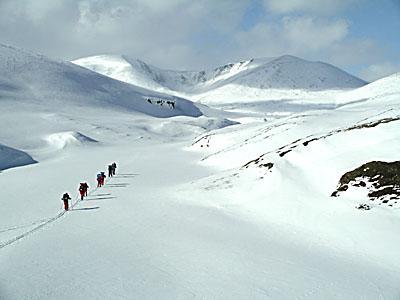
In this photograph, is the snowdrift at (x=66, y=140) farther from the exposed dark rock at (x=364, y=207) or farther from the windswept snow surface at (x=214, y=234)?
the exposed dark rock at (x=364, y=207)

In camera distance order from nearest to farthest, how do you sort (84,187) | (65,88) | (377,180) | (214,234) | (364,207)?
(214,234) < (364,207) < (377,180) < (84,187) < (65,88)

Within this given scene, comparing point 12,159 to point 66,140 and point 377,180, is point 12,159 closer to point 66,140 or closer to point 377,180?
point 66,140

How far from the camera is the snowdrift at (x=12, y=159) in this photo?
4375cm

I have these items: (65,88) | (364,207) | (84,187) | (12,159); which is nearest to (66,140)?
(12,159)

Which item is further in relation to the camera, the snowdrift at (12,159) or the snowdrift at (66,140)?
the snowdrift at (66,140)

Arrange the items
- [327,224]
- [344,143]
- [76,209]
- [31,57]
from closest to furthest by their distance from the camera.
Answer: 1. [327,224]
2. [76,209]
3. [344,143]
4. [31,57]

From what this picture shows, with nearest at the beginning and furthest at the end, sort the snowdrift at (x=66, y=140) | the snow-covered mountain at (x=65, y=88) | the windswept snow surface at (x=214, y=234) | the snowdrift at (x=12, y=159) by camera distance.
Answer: the windswept snow surface at (x=214, y=234) < the snowdrift at (x=12, y=159) < the snowdrift at (x=66, y=140) < the snow-covered mountain at (x=65, y=88)

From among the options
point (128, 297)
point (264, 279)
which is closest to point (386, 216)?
point (264, 279)

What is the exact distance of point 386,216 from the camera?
556 inches

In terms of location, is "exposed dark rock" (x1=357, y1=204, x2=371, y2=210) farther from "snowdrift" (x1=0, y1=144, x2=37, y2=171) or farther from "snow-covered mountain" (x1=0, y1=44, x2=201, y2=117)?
"snow-covered mountain" (x1=0, y1=44, x2=201, y2=117)

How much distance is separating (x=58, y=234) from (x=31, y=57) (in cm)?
15040

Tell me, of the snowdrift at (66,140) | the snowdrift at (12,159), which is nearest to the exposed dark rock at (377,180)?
the snowdrift at (12,159)

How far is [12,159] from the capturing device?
45438mm

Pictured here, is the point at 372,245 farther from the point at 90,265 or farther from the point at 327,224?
the point at 90,265
